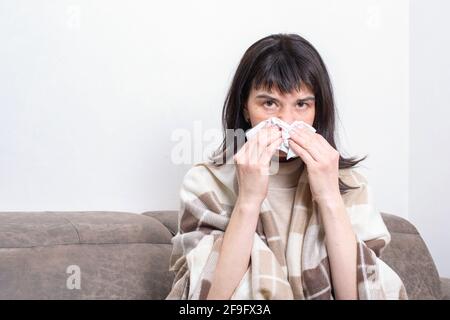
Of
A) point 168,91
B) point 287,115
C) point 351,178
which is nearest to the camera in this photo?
point 287,115

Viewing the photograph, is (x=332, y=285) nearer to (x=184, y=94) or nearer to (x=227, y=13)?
(x=184, y=94)

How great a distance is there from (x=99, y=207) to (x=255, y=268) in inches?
29.7

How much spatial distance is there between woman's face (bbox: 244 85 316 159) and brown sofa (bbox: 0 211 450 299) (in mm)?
436

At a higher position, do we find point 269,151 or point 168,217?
point 269,151

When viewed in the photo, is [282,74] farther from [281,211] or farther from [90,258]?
[90,258]

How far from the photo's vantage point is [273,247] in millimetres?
1500

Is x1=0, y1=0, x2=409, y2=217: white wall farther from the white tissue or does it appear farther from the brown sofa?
the white tissue

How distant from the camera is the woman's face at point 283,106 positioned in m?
1.56

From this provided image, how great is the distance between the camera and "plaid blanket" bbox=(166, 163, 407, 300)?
1.44m

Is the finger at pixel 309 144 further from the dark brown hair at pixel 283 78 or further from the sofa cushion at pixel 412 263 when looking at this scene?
the sofa cushion at pixel 412 263

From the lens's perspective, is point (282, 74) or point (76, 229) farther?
point (76, 229)

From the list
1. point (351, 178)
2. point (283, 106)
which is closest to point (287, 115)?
point (283, 106)

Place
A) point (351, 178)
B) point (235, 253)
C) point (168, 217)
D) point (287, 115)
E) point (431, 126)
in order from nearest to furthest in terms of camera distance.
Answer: point (235, 253) < point (287, 115) < point (351, 178) < point (168, 217) < point (431, 126)

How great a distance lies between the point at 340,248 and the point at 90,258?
0.60m
